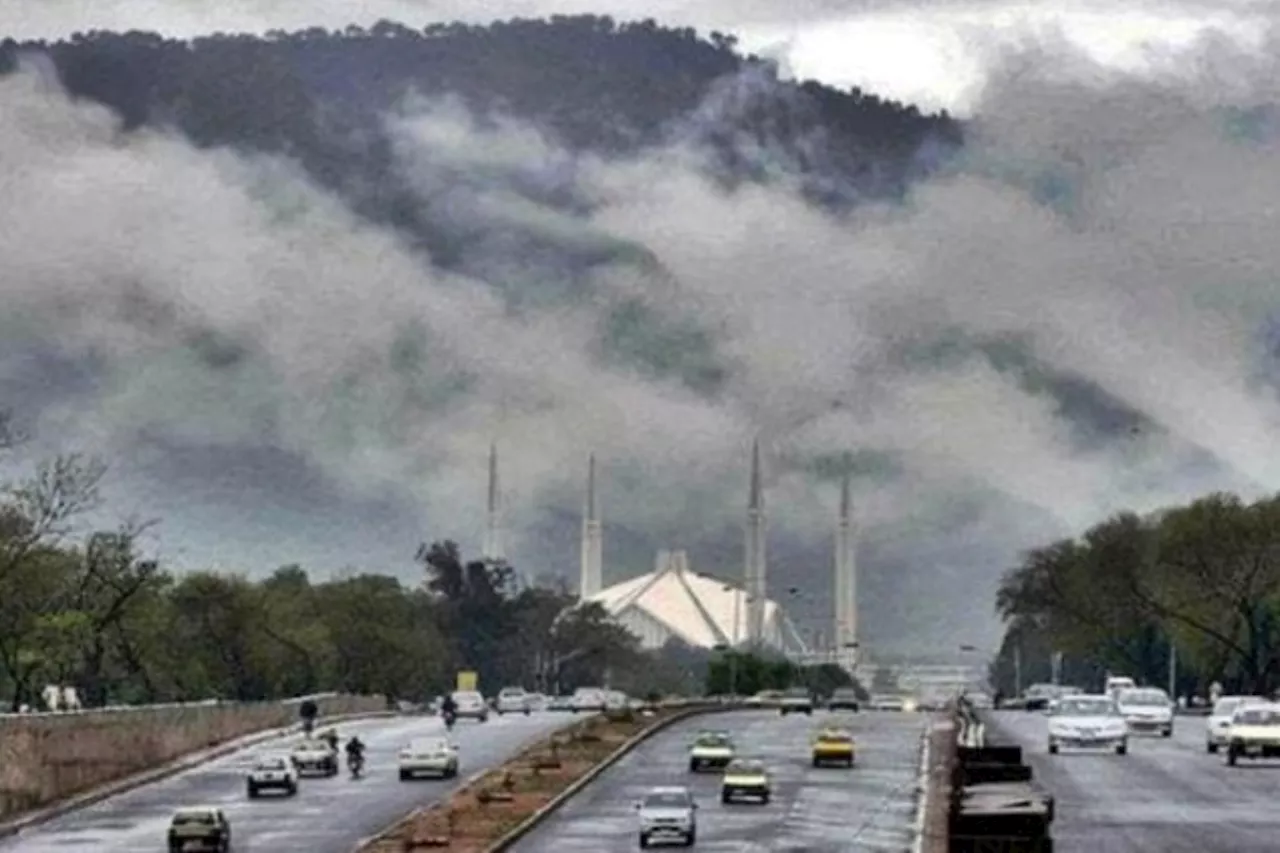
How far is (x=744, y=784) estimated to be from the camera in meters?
96.6

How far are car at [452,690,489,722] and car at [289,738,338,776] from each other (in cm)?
3957

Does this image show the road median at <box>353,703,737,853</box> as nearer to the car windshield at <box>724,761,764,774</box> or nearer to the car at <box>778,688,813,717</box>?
the car windshield at <box>724,761,764,774</box>

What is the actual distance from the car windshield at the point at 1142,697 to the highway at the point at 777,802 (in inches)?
320

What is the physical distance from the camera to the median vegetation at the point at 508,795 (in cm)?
7944

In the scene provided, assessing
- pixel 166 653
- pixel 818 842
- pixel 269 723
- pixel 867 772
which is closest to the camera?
pixel 818 842

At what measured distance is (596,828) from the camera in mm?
86062

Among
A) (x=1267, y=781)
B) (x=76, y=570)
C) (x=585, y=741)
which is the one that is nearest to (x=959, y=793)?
(x=1267, y=781)

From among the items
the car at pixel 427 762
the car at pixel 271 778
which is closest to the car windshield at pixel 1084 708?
the car at pixel 427 762

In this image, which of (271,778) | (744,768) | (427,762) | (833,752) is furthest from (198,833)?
(833,752)

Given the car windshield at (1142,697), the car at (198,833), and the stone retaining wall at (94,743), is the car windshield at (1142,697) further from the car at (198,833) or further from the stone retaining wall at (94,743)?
the car at (198,833)

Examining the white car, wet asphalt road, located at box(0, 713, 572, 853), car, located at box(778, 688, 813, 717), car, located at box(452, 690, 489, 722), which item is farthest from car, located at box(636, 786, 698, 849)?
car, located at box(778, 688, 813, 717)

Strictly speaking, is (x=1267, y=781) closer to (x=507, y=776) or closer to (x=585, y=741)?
(x=507, y=776)

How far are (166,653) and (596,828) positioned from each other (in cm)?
9923

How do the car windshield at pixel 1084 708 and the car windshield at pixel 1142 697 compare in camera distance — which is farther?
the car windshield at pixel 1142 697
